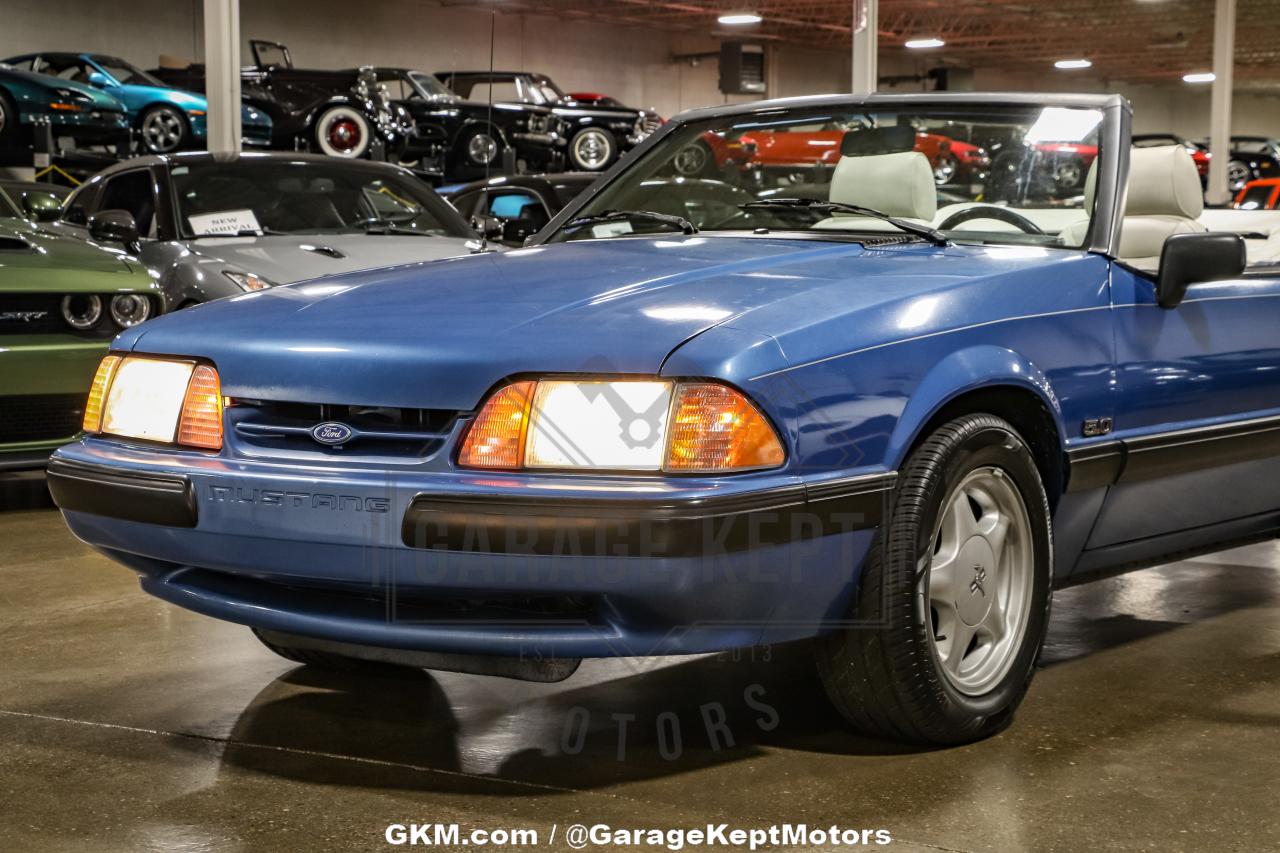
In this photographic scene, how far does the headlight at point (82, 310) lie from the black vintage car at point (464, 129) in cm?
1175

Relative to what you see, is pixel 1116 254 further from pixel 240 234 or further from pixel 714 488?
pixel 240 234

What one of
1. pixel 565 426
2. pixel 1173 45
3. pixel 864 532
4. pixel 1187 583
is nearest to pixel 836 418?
pixel 864 532

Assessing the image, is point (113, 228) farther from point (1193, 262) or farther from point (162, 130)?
point (162, 130)

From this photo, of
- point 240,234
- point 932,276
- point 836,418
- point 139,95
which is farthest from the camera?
point 139,95

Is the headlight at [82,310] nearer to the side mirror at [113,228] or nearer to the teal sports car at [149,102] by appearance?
the side mirror at [113,228]

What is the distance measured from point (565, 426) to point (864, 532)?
0.55 meters

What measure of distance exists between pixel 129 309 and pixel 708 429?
4.23 m

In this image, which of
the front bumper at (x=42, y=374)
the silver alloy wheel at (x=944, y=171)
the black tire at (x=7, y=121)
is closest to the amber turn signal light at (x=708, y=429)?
the silver alloy wheel at (x=944, y=171)

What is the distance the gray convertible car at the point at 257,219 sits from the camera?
22.5 ft

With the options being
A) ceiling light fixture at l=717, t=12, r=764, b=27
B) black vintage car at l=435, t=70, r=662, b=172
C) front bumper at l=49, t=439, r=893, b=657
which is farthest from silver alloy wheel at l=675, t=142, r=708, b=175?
ceiling light fixture at l=717, t=12, r=764, b=27

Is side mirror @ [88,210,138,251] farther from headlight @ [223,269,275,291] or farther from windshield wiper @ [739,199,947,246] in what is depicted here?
windshield wiper @ [739,199,947,246]

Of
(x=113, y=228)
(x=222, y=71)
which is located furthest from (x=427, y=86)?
(x=113, y=228)

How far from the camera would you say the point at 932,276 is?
9.87ft

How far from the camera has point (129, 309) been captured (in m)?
6.18
